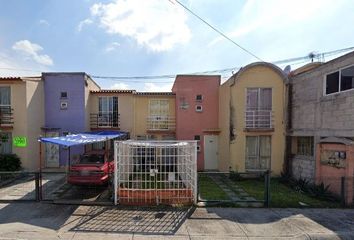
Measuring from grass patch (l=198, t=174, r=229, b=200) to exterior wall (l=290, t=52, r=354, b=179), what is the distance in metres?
4.82

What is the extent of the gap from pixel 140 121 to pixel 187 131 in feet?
11.6

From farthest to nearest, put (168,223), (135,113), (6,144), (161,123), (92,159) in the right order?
(161,123) < (135,113) < (6,144) < (92,159) < (168,223)

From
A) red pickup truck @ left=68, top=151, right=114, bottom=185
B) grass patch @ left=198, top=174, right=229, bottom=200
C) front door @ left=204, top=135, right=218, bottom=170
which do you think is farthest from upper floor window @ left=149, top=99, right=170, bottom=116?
red pickup truck @ left=68, top=151, right=114, bottom=185

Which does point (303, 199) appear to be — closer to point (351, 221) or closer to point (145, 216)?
point (351, 221)

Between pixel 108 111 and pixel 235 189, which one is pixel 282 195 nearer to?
pixel 235 189

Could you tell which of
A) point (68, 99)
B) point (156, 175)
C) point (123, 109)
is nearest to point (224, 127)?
point (123, 109)

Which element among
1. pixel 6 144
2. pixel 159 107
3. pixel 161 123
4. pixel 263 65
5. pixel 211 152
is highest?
pixel 263 65

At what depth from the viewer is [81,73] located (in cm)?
1650

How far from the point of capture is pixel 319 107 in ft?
40.0

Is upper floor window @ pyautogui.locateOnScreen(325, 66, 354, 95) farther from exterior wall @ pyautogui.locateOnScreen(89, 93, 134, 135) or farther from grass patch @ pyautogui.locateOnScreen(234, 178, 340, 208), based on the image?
exterior wall @ pyautogui.locateOnScreen(89, 93, 134, 135)

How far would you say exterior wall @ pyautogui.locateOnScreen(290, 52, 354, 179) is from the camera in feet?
34.3

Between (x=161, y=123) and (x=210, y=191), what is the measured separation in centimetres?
784

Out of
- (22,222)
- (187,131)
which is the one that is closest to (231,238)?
(22,222)

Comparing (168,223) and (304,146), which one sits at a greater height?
(304,146)
